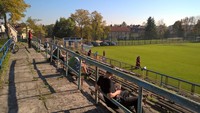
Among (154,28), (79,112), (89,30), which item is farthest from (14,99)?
(154,28)

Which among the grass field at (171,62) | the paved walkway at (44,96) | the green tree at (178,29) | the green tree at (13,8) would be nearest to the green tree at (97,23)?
the grass field at (171,62)

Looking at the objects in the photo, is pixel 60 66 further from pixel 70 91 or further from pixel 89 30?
pixel 89 30

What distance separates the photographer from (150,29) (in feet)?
310

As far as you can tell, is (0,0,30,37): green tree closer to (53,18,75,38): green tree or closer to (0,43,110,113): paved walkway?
(0,43,110,113): paved walkway

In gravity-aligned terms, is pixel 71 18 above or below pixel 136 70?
above

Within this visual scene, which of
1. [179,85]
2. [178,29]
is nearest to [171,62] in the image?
[179,85]

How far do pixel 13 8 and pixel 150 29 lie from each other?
76794 mm

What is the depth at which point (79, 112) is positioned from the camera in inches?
160

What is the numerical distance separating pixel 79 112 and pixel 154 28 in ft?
315

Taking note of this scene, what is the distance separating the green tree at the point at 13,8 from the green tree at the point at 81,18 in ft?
128

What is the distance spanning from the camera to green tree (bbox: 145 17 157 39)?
309ft

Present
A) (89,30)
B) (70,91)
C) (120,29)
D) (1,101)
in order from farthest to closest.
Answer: (120,29) → (89,30) → (70,91) → (1,101)

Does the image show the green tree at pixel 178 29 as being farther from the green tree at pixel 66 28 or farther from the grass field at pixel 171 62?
the grass field at pixel 171 62

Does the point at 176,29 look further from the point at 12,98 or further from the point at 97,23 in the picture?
the point at 12,98
